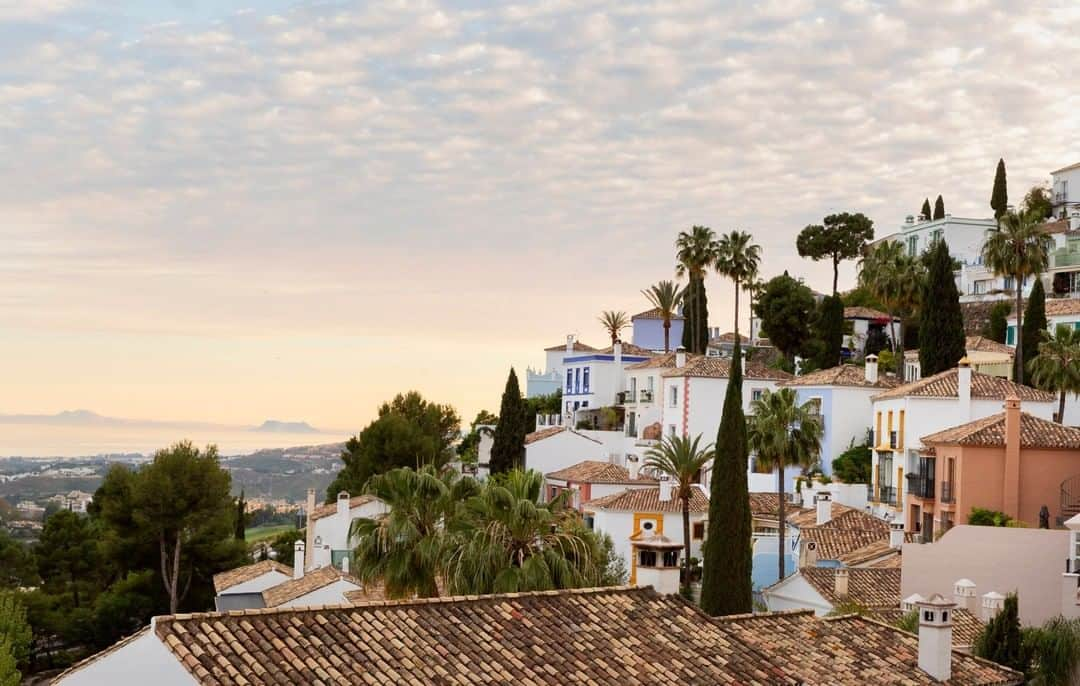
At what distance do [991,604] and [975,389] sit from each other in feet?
70.0

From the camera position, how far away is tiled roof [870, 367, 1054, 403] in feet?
168

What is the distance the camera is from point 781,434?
50125 millimetres

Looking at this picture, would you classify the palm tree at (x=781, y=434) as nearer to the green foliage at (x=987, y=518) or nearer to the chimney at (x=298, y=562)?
the green foliage at (x=987, y=518)

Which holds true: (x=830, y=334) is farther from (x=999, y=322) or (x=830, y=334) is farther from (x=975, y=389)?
(x=975, y=389)

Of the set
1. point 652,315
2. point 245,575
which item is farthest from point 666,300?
point 245,575

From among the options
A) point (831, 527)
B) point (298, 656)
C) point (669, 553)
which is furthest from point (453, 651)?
point (831, 527)

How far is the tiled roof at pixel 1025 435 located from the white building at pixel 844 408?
61.4 feet

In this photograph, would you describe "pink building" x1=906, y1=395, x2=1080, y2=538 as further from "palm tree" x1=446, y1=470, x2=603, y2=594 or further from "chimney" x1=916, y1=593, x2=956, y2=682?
"chimney" x1=916, y1=593, x2=956, y2=682

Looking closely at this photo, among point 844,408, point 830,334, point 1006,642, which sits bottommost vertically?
point 1006,642

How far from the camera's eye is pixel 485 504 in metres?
31.8

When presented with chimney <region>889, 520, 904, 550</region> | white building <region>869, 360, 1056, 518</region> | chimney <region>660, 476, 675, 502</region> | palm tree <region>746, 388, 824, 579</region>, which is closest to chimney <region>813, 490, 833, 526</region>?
palm tree <region>746, 388, 824, 579</region>

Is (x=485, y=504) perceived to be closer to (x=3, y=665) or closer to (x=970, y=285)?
(x=3, y=665)

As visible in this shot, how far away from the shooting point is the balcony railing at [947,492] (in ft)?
144

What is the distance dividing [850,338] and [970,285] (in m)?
11.9
